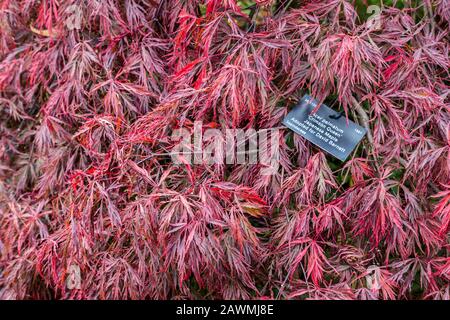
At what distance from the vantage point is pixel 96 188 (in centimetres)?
146

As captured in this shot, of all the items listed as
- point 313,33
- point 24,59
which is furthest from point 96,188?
point 313,33

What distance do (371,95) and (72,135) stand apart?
0.93m

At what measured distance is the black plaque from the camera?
148cm

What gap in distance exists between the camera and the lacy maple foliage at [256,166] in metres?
1.37

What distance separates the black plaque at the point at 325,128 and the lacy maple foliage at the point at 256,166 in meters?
0.03

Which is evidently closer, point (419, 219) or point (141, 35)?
point (419, 219)

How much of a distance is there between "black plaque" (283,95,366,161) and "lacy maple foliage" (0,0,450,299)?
0.03m

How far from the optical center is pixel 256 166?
4.81 feet

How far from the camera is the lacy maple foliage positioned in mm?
1373

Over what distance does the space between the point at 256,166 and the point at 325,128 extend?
0.74 ft

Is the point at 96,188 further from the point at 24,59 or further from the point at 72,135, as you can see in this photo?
the point at 24,59

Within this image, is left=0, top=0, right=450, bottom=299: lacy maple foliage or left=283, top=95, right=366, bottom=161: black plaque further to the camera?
left=283, top=95, right=366, bottom=161: black plaque

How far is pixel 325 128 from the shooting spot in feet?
4.90
